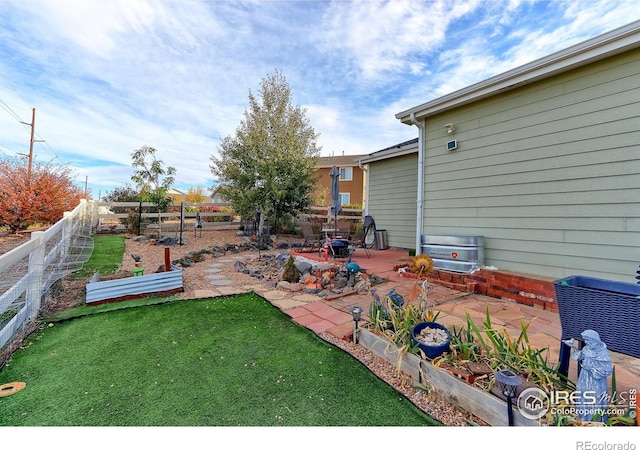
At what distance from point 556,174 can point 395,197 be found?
417 cm

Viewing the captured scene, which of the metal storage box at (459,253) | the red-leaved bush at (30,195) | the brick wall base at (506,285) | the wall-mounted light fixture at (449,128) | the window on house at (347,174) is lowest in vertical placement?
the brick wall base at (506,285)

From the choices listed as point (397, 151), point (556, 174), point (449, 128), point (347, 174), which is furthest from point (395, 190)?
point (347, 174)

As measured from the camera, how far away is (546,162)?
12.7 ft

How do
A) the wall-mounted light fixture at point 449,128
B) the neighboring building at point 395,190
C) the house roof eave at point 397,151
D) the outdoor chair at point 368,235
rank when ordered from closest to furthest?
1. the wall-mounted light fixture at point 449,128
2. the house roof eave at point 397,151
3. the neighboring building at point 395,190
4. the outdoor chair at point 368,235

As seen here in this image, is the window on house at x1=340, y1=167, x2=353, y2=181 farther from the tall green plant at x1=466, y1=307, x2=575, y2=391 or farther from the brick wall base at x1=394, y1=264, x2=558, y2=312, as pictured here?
the tall green plant at x1=466, y1=307, x2=575, y2=391

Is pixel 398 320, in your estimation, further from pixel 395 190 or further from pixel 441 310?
pixel 395 190

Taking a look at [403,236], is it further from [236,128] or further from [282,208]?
[236,128]

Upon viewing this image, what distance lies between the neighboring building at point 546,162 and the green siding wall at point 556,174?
1cm

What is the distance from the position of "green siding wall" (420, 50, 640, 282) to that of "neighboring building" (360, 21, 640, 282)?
0.01 m

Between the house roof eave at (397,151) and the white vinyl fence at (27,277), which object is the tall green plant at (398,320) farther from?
the house roof eave at (397,151)

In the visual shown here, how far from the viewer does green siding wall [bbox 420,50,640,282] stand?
127 inches

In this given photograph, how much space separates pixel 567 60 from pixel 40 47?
9126 millimetres

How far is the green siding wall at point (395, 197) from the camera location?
736 cm

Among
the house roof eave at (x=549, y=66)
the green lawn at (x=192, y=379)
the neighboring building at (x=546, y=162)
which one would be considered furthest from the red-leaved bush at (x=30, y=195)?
the house roof eave at (x=549, y=66)
